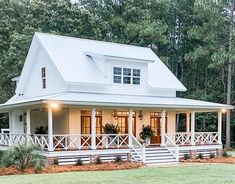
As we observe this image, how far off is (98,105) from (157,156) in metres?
4.30

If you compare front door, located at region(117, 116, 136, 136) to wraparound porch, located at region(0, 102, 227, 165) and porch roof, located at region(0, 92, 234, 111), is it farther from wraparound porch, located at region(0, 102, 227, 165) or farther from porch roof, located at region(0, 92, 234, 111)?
porch roof, located at region(0, 92, 234, 111)

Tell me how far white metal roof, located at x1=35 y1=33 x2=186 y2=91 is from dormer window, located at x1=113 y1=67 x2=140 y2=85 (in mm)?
861

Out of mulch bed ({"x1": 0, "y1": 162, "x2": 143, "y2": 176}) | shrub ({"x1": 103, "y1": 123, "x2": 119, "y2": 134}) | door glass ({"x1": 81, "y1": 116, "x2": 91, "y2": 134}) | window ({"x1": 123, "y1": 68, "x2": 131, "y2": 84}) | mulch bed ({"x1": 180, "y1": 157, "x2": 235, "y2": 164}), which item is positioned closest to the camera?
mulch bed ({"x1": 0, "y1": 162, "x2": 143, "y2": 176})

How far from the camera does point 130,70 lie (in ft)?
86.7

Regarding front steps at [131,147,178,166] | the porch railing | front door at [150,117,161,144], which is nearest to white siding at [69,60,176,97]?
front door at [150,117,161,144]

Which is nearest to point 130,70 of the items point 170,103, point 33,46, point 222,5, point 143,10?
point 170,103

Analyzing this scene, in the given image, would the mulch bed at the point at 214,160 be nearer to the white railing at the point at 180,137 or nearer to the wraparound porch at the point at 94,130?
the wraparound porch at the point at 94,130

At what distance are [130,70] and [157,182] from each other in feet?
45.6

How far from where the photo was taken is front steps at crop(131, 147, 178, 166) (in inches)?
843

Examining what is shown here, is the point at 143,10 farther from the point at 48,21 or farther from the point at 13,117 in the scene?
the point at 13,117

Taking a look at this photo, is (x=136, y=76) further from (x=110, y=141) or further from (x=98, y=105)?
(x=98, y=105)

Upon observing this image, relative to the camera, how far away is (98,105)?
20969 millimetres

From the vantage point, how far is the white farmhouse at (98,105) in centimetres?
2125

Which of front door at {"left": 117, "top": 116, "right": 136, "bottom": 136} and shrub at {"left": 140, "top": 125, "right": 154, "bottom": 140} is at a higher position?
front door at {"left": 117, "top": 116, "right": 136, "bottom": 136}
